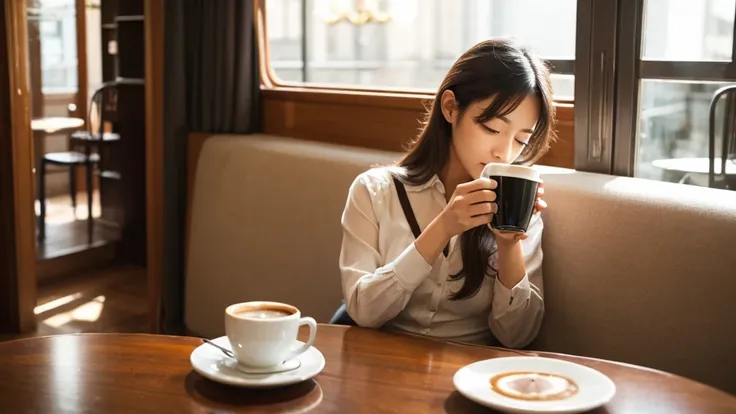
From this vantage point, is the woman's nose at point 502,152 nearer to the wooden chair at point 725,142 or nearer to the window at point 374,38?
the wooden chair at point 725,142

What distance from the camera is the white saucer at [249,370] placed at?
1148mm

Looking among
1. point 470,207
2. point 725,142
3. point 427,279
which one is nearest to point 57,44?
point 427,279

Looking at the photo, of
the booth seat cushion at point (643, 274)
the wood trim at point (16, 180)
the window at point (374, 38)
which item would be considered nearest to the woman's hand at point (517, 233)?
the booth seat cushion at point (643, 274)

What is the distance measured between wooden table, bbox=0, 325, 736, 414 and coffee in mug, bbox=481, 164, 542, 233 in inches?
8.0

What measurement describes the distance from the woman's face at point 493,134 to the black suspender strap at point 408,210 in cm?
15

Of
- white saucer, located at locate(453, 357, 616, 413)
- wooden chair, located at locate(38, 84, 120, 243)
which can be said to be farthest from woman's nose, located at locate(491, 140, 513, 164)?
wooden chair, located at locate(38, 84, 120, 243)

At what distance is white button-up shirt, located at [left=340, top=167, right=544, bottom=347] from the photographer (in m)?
1.69

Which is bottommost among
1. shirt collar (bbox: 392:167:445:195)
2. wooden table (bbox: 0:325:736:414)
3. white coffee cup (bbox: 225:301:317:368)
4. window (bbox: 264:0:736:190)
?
wooden table (bbox: 0:325:736:414)

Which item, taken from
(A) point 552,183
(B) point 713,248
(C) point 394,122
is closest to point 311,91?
(C) point 394,122

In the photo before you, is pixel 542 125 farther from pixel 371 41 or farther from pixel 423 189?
pixel 371 41

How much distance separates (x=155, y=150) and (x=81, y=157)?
1.69 meters

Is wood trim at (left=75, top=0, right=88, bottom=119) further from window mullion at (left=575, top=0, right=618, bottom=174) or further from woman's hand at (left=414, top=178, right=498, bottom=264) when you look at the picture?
woman's hand at (left=414, top=178, right=498, bottom=264)

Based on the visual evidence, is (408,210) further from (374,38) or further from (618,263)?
(374,38)

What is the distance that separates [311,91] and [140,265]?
2200mm
